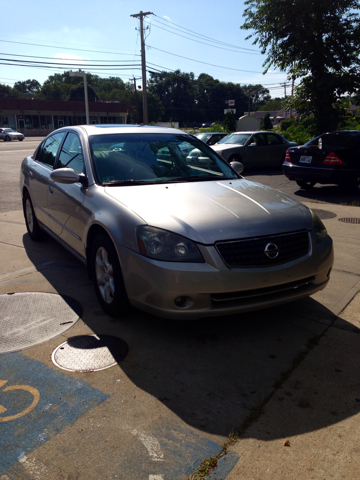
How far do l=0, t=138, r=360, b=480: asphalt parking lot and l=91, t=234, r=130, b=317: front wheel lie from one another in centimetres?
16

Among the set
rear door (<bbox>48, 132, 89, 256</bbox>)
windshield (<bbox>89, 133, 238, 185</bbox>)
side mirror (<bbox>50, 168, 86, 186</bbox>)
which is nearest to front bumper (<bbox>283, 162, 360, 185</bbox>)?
windshield (<bbox>89, 133, 238, 185</bbox>)

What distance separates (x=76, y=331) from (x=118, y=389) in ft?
3.16

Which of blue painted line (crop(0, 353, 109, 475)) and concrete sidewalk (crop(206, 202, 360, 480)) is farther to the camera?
blue painted line (crop(0, 353, 109, 475))

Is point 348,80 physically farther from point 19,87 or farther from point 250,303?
point 19,87

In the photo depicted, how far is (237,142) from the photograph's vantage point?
54.5 feet

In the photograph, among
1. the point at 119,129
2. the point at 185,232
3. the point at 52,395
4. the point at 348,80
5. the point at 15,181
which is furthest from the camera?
the point at 348,80

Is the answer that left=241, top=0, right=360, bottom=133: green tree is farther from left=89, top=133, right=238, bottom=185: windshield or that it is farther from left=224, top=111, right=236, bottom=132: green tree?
left=224, top=111, right=236, bottom=132: green tree

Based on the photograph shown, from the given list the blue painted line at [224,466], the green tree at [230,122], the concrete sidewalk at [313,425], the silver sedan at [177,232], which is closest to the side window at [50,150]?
the silver sedan at [177,232]

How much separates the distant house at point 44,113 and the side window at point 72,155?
61458 mm

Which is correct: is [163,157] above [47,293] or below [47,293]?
above

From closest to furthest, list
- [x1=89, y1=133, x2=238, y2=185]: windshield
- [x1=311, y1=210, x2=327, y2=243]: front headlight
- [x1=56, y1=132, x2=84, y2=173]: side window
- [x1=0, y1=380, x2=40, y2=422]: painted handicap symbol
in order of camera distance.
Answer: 1. [x1=0, y1=380, x2=40, y2=422]: painted handicap symbol
2. [x1=311, y1=210, x2=327, y2=243]: front headlight
3. [x1=89, y1=133, x2=238, y2=185]: windshield
4. [x1=56, y1=132, x2=84, y2=173]: side window

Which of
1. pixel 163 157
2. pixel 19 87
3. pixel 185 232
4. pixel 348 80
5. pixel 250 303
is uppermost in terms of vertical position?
pixel 19 87

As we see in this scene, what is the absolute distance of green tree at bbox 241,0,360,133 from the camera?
627 inches

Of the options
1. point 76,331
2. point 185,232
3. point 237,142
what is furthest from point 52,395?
point 237,142
